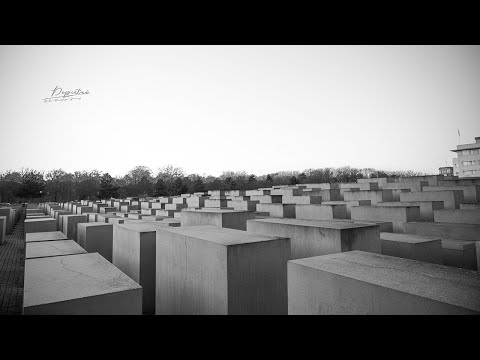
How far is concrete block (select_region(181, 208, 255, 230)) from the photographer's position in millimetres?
6816

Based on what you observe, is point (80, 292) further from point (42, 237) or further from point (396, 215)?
point (396, 215)

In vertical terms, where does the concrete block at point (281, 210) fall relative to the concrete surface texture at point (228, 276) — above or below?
above

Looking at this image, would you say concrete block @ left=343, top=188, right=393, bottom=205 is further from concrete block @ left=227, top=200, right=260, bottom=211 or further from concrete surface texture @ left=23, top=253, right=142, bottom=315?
concrete surface texture @ left=23, top=253, right=142, bottom=315

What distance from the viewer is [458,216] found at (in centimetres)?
718

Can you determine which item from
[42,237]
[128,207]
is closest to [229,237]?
[42,237]

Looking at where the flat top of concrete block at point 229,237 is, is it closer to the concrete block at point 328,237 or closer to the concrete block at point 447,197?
the concrete block at point 328,237

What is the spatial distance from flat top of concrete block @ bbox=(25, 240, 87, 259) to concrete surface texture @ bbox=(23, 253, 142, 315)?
121cm

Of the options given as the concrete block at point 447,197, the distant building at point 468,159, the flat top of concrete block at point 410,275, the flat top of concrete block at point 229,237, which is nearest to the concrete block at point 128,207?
the flat top of concrete block at point 229,237

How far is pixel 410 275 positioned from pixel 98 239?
720cm

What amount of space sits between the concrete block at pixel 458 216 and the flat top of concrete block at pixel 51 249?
26.8ft

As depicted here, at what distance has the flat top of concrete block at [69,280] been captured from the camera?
2.56 meters
